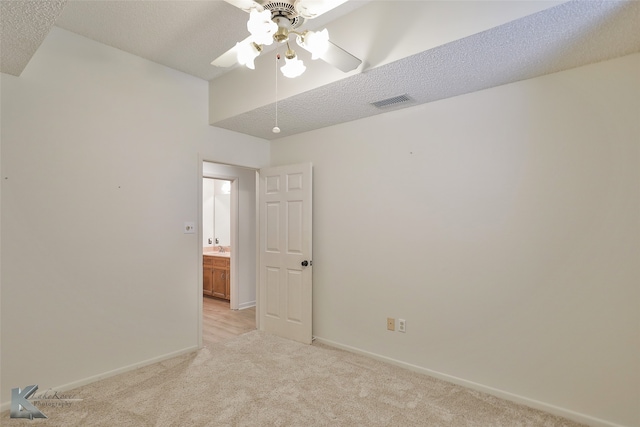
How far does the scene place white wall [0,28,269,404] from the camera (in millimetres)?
2318

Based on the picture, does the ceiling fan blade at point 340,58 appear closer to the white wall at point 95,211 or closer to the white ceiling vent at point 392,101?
the white ceiling vent at point 392,101

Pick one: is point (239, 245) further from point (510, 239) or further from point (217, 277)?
point (510, 239)

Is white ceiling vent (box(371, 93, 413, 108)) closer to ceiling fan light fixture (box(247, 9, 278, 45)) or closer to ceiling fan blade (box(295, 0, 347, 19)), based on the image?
ceiling fan blade (box(295, 0, 347, 19))

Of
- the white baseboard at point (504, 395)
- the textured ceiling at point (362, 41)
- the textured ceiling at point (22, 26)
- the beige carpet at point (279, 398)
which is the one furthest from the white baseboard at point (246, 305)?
the textured ceiling at point (22, 26)

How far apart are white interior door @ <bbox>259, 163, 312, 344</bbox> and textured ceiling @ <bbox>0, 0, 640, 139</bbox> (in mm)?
823

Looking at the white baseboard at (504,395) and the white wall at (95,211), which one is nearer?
the white baseboard at (504,395)

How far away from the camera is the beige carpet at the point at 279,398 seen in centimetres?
214

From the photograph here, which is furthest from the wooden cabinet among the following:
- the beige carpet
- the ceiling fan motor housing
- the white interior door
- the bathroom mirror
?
the ceiling fan motor housing

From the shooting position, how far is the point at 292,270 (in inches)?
145

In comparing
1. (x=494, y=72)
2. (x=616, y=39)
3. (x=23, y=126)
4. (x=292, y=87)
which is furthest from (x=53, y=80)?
(x=616, y=39)

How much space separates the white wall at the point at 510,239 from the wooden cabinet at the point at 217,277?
2.71 m

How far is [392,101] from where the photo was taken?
9.09ft

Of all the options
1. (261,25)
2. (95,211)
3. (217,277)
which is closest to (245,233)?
(217,277)

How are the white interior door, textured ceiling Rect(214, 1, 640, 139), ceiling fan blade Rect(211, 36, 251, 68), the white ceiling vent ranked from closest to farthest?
textured ceiling Rect(214, 1, 640, 139), ceiling fan blade Rect(211, 36, 251, 68), the white ceiling vent, the white interior door
